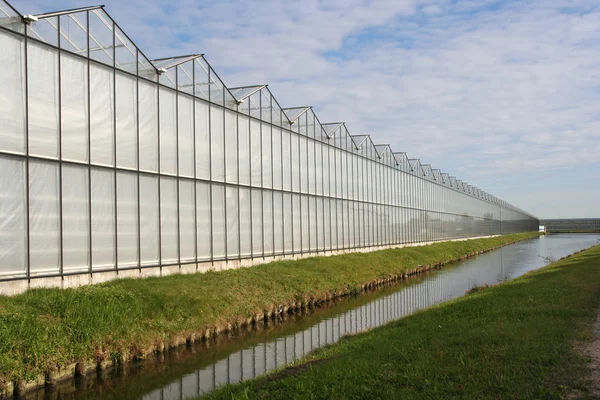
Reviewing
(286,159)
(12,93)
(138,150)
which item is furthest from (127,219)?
(286,159)

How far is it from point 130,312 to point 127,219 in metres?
4.94

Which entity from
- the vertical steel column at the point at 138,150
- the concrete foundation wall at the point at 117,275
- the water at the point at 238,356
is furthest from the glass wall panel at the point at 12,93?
the water at the point at 238,356

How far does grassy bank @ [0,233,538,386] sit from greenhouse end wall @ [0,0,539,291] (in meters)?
1.54

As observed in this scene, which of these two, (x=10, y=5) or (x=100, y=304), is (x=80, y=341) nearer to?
(x=100, y=304)

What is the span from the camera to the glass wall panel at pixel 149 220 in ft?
71.0

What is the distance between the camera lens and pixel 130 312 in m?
16.9

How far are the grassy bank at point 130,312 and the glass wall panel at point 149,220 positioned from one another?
115 cm

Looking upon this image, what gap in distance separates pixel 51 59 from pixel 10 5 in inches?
76.5

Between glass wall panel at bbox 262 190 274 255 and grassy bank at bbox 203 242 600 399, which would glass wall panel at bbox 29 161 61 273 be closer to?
grassy bank at bbox 203 242 600 399

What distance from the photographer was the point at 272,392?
10102 mm

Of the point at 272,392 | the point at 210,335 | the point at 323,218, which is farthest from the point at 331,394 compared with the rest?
the point at 323,218

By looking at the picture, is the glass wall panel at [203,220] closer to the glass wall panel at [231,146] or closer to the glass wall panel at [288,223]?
the glass wall panel at [231,146]

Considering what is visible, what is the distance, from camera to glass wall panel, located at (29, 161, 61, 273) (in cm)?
1705

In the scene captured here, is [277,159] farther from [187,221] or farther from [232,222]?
[187,221]
